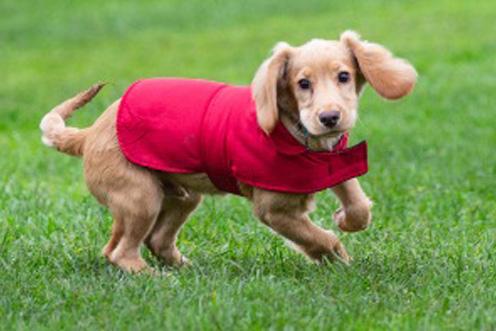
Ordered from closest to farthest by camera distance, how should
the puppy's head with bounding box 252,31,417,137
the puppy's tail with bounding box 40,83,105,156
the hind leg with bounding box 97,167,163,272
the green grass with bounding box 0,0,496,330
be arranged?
the green grass with bounding box 0,0,496,330 → the puppy's head with bounding box 252,31,417,137 → the hind leg with bounding box 97,167,163,272 → the puppy's tail with bounding box 40,83,105,156

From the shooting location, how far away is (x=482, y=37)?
1909 cm

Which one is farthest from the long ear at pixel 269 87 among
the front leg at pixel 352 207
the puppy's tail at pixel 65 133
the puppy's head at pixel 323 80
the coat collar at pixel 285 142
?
the puppy's tail at pixel 65 133

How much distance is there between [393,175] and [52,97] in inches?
286

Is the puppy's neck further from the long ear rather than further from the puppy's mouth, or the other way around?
the long ear

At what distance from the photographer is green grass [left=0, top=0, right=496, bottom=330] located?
5.20 metres

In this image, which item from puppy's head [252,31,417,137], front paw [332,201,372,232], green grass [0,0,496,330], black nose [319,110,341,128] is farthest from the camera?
front paw [332,201,372,232]

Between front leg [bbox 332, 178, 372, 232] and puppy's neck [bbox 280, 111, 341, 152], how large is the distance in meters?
0.24

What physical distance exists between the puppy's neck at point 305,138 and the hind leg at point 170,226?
0.94 meters

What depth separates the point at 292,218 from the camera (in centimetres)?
603

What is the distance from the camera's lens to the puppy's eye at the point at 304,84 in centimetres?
579

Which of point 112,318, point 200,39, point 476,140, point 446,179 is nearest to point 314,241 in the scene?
point 112,318

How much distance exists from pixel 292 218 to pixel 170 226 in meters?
0.97

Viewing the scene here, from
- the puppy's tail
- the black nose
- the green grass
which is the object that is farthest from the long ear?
the puppy's tail

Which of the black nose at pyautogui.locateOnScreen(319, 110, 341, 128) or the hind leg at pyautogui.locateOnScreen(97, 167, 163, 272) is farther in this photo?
the hind leg at pyautogui.locateOnScreen(97, 167, 163, 272)
